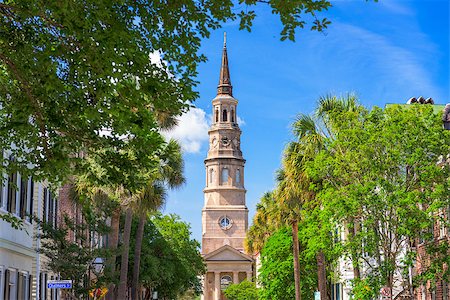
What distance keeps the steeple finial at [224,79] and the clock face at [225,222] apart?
20.8m

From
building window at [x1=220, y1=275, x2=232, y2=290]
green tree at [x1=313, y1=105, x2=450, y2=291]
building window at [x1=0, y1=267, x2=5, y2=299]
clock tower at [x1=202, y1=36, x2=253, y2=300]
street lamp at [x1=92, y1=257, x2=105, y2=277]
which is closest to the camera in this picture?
building window at [x1=0, y1=267, x2=5, y2=299]

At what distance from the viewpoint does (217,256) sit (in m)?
133

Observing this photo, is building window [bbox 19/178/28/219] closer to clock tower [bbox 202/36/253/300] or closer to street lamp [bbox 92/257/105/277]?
street lamp [bbox 92/257/105/277]

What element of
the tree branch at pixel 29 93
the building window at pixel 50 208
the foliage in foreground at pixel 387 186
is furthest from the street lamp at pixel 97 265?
the tree branch at pixel 29 93

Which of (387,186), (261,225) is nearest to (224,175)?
(261,225)

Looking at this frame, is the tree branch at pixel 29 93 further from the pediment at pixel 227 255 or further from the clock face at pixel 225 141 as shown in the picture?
the clock face at pixel 225 141

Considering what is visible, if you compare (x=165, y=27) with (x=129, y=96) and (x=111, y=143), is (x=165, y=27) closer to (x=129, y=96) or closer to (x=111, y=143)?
(x=129, y=96)

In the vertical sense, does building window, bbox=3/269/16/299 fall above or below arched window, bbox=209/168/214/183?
below

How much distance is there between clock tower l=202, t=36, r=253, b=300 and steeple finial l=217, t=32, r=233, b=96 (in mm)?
2042

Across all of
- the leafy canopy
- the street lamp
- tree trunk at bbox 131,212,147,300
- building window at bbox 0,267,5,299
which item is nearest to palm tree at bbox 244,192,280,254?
tree trunk at bbox 131,212,147,300

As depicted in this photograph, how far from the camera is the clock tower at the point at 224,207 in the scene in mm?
133000

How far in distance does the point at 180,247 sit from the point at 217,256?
63.0 metres

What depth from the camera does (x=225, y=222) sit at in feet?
440

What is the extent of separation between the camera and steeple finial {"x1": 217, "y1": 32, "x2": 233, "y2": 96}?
138 meters
